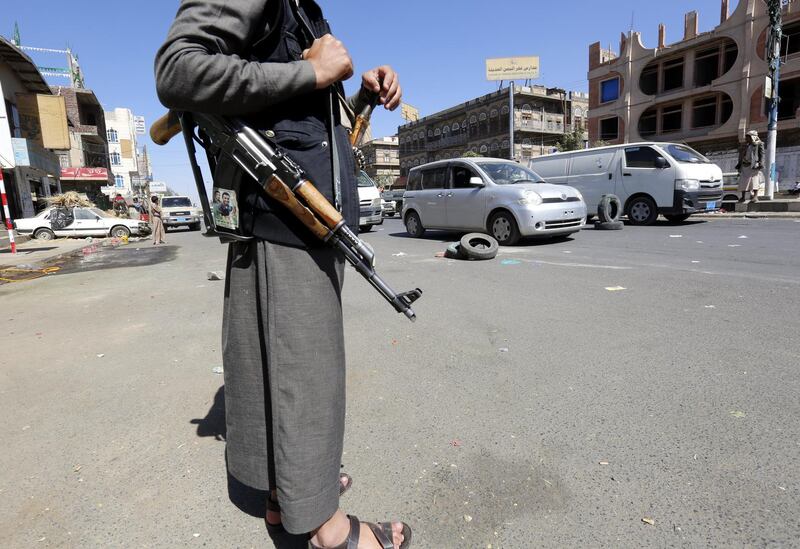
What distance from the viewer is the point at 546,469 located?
6.13 ft

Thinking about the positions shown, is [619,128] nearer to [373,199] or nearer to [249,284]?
[373,199]

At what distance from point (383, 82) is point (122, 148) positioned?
3219 inches

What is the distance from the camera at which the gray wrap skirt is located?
136 cm

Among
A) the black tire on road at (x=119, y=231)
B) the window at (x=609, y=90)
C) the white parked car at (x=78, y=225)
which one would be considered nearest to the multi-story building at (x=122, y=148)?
the white parked car at (x=78, y=225)

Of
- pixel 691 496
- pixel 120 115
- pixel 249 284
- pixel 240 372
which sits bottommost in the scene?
pixel 691 496

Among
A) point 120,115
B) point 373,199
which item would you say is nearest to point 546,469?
point 373,199

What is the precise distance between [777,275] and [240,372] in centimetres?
591

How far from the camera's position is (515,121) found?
5328cm

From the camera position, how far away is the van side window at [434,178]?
10172mm

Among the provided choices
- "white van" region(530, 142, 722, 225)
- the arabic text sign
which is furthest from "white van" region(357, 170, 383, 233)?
the arabic text sign

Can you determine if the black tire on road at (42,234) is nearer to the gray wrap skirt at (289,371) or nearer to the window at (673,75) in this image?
the gray wrap skirt at (289,371)

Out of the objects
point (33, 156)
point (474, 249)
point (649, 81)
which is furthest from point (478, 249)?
point (649, 81)

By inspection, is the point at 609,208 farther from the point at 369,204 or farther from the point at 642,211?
the point at 369,204

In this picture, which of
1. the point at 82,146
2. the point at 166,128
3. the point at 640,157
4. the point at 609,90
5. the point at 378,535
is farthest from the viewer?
the point at 82,146
